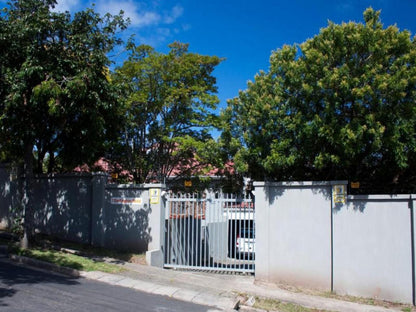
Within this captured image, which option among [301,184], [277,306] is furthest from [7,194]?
[277,306]

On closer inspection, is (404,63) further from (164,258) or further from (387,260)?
Result: (164,258)

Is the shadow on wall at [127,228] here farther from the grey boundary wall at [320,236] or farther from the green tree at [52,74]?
the green tree at [52,74]

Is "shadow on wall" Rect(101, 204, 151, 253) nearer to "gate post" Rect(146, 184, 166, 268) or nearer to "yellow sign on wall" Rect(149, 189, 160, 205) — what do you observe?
"gate post" Rect(146, 184, 166, 268)

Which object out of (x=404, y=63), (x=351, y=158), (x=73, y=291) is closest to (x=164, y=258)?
(x=73, y=291)

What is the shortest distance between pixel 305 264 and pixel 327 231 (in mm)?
895

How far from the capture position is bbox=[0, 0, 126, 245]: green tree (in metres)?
8.20

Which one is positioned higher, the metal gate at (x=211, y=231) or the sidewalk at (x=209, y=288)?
the metal gate at (x=211, y=231)

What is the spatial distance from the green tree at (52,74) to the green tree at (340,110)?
13.1 ft

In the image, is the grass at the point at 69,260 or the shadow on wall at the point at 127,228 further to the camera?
the shadow on wall at the point at 127,228

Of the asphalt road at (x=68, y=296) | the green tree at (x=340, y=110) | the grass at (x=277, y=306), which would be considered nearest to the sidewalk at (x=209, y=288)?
the grass at (x=277, y=306)

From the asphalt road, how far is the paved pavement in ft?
0.88

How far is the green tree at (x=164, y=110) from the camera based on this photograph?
1310 cm

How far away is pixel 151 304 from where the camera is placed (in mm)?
6273

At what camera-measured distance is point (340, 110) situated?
7.88 m
